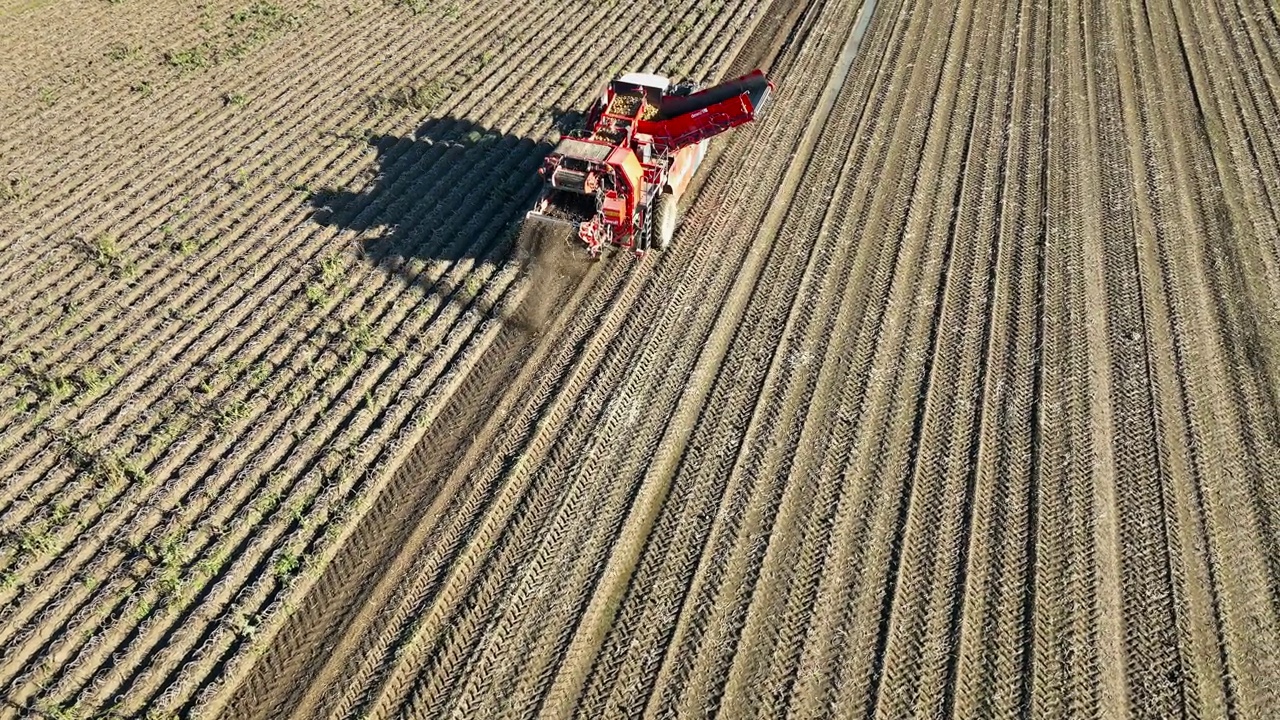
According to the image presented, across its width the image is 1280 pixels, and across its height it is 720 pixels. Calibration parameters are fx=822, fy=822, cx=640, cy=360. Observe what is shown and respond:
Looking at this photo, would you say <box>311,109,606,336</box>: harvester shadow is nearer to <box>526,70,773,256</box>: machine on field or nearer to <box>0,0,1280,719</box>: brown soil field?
<box>0,0,1280,719</box>: brown soil field

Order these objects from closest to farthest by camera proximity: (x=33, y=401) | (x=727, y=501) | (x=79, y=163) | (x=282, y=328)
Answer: (x=727, y=501) → (x=33, y=401) → (x=282, y=328) → (x=79, y=163)

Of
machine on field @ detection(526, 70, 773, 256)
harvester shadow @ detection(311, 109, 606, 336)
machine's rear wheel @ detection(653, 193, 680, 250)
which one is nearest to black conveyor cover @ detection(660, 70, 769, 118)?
machine on field @ detection(526, 70, 773, 256)

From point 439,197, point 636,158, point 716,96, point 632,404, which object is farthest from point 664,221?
point 439,197

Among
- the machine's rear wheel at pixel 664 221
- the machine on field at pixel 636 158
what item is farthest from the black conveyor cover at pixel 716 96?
the machine's rear wheel at pixel 664 221

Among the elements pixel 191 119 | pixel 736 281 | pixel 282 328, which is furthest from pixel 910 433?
pixel 191 119

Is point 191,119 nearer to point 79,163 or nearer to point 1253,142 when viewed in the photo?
point 79,163

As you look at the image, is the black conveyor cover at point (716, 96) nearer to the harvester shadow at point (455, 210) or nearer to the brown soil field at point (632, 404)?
the brown soil field at point (632, 404)

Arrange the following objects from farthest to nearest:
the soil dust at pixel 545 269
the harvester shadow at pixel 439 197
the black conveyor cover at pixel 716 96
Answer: the harvester shadow at pixel 439 197, the black conveyor cover at pixel 716 96, the soil dust at pixel 545 269
